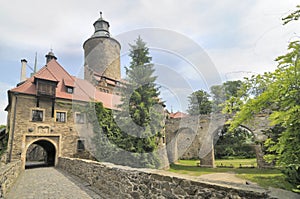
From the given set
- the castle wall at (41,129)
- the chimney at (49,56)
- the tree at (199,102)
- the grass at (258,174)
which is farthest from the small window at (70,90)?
the tree at (199,102)

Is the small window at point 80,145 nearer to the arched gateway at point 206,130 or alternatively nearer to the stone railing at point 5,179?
the stone railing at point 5,179

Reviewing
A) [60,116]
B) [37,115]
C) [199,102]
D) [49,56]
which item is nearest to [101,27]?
[49,56]

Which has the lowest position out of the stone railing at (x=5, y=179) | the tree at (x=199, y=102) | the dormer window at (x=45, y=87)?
the stone railing at (x=5, y=179)

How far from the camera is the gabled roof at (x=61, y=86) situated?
578 inches

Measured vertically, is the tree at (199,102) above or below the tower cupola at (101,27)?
below

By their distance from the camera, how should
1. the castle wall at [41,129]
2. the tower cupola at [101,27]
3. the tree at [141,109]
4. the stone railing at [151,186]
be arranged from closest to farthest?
the stone railing at [151,186], the tree at [141,109], the castle wall at [41,129], the tower cupola at [101,27]

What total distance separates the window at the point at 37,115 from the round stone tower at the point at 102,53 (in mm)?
11730

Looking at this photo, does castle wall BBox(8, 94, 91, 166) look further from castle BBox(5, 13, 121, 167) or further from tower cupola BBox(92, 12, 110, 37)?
tower cupola BBox(92, 12, 110, 37)

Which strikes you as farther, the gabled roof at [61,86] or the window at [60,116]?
the window at [60,116]

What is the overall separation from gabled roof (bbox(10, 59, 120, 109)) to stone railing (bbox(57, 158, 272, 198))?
8.90 metres

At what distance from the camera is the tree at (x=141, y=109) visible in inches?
462

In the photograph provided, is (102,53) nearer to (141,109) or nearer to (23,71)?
(23,71)

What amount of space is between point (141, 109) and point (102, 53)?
17510 mm

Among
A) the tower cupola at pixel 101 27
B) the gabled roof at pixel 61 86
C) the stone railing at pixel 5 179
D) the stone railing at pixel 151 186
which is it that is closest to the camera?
the stone railing at pixel 151 186
